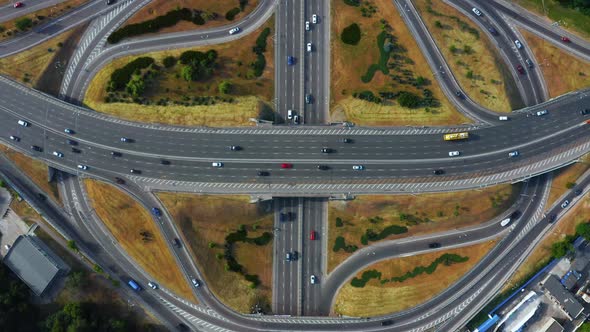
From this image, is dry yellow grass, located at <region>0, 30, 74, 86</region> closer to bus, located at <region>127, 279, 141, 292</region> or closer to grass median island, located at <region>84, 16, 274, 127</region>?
grass median island, located at <region>84, 16, 274, 127</region>

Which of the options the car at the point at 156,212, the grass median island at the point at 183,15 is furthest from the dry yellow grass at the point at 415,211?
the grass median island at the point at 183,15

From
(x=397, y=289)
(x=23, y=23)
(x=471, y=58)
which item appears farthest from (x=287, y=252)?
(x=23, y=23)

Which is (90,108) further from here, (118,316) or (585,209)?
(585,209)

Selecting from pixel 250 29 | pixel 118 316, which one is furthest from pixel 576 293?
pixel 118 316

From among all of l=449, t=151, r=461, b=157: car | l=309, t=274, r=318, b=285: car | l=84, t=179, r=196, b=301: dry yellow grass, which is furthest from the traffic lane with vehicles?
l=449, t=151, r=461, b=157: car

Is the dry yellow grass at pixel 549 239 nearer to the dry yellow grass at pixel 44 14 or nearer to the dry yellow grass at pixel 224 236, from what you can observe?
the dry yellow grass at pixel 224 236

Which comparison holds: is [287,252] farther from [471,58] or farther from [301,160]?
[471,58]
